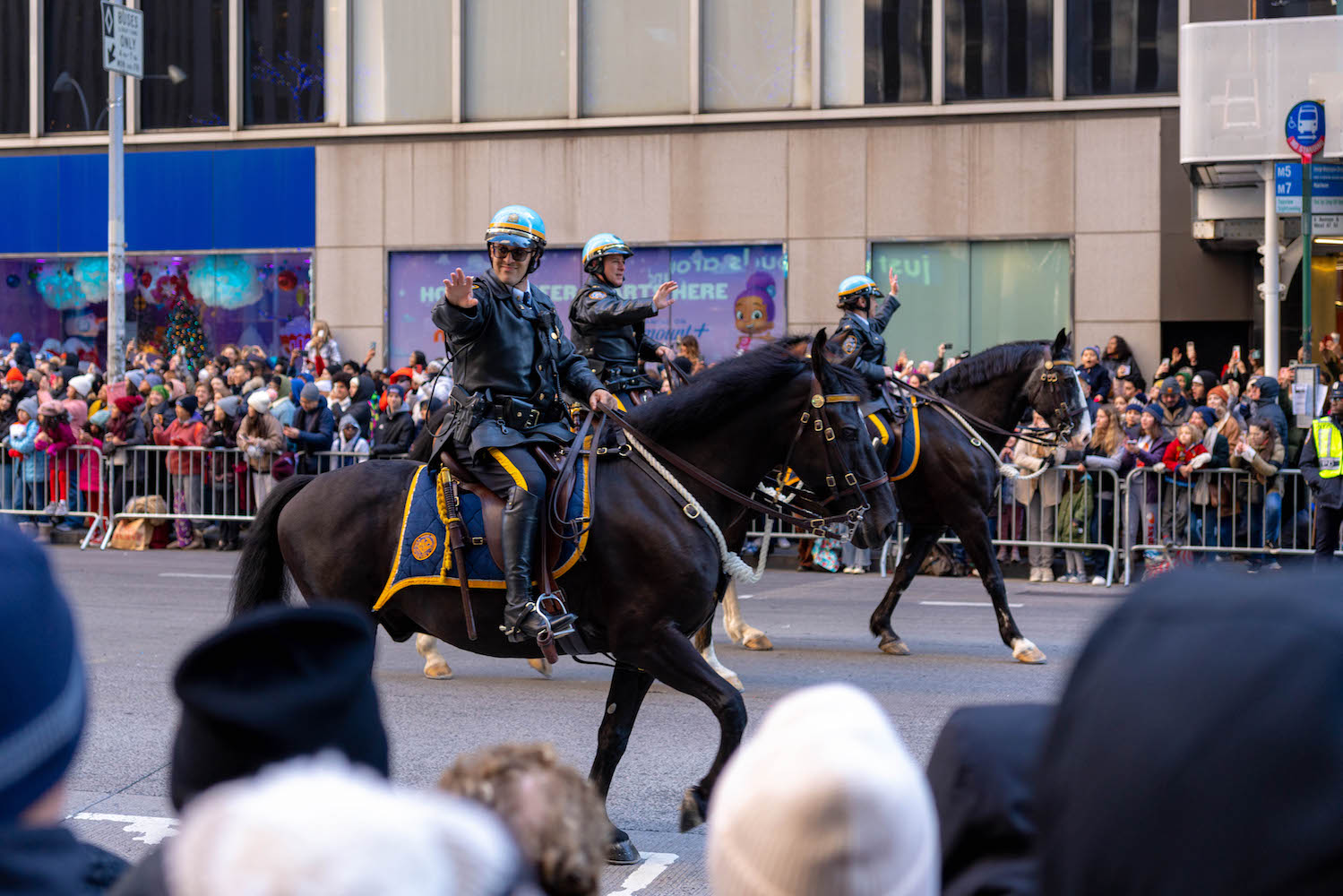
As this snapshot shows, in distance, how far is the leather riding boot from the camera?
694cm

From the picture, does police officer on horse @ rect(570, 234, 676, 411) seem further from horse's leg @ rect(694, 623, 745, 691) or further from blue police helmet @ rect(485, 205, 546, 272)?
blue police helmet @ rect(485, 205, 546, 272)

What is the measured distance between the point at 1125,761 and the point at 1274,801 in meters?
0.13

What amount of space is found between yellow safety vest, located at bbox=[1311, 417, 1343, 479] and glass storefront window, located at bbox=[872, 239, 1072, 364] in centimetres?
938

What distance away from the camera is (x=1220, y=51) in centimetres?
1819

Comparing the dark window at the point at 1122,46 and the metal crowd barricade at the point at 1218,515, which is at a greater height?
the dark window at the point at 1122,46

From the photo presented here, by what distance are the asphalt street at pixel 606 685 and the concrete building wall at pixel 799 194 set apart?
9.58 meters

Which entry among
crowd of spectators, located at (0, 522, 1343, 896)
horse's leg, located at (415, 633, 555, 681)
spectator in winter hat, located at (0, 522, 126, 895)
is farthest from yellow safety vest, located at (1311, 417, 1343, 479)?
spectator in winter hat, located at (0, 522, 126, 895)

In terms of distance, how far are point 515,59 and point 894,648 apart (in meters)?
17.8

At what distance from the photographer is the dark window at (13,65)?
95.5 ft

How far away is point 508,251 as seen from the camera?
23.4 feet

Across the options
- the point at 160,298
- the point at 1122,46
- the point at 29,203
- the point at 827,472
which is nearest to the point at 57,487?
the point at 160,298

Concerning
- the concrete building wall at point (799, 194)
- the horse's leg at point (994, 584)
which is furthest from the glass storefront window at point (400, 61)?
the horse's leg at point (994, 584)

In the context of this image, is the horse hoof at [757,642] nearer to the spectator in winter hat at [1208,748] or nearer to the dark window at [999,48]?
the spectator in winter hat at [1208,748]

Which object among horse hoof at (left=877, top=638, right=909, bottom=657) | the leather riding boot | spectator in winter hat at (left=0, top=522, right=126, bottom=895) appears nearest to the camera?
spectator in winter hat at (left=0, top=522, right=126, bottom=895)
